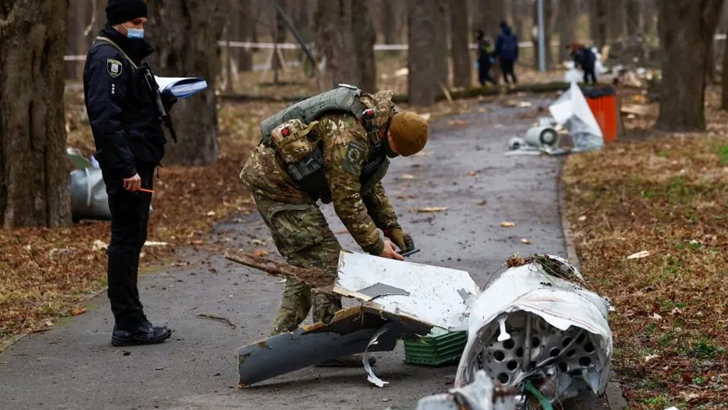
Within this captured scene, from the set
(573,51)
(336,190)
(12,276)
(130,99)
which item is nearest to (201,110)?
(12,276)

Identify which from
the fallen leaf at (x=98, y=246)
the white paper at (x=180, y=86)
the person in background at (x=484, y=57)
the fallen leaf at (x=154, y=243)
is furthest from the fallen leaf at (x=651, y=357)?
the person in background at (x=484, y=57)

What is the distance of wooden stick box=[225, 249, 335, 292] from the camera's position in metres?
6.36

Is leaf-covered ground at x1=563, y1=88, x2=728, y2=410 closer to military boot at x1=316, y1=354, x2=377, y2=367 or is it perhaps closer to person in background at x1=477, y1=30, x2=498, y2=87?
military boot at x1=316, y1=354, x2=377, y2=367

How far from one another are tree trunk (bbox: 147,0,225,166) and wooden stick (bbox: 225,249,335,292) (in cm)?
1058

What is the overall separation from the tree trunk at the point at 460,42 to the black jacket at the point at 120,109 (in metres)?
28.2

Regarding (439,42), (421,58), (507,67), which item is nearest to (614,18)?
(507,67)

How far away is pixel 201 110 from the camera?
57.9 feet

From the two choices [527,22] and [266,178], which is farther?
[527,22]

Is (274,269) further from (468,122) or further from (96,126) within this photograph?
(468,122)

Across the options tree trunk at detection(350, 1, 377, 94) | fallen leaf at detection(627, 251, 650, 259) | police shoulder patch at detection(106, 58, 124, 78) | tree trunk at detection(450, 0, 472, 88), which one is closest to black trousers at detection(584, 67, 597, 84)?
tree trunk at detection(450, 0, 472, 88)

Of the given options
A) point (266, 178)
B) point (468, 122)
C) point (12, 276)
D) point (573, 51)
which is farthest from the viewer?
point (573, 51)

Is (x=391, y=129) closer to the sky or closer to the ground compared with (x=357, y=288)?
closer to the sky

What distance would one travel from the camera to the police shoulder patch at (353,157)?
640 cm

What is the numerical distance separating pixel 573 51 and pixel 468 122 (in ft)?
28.5
